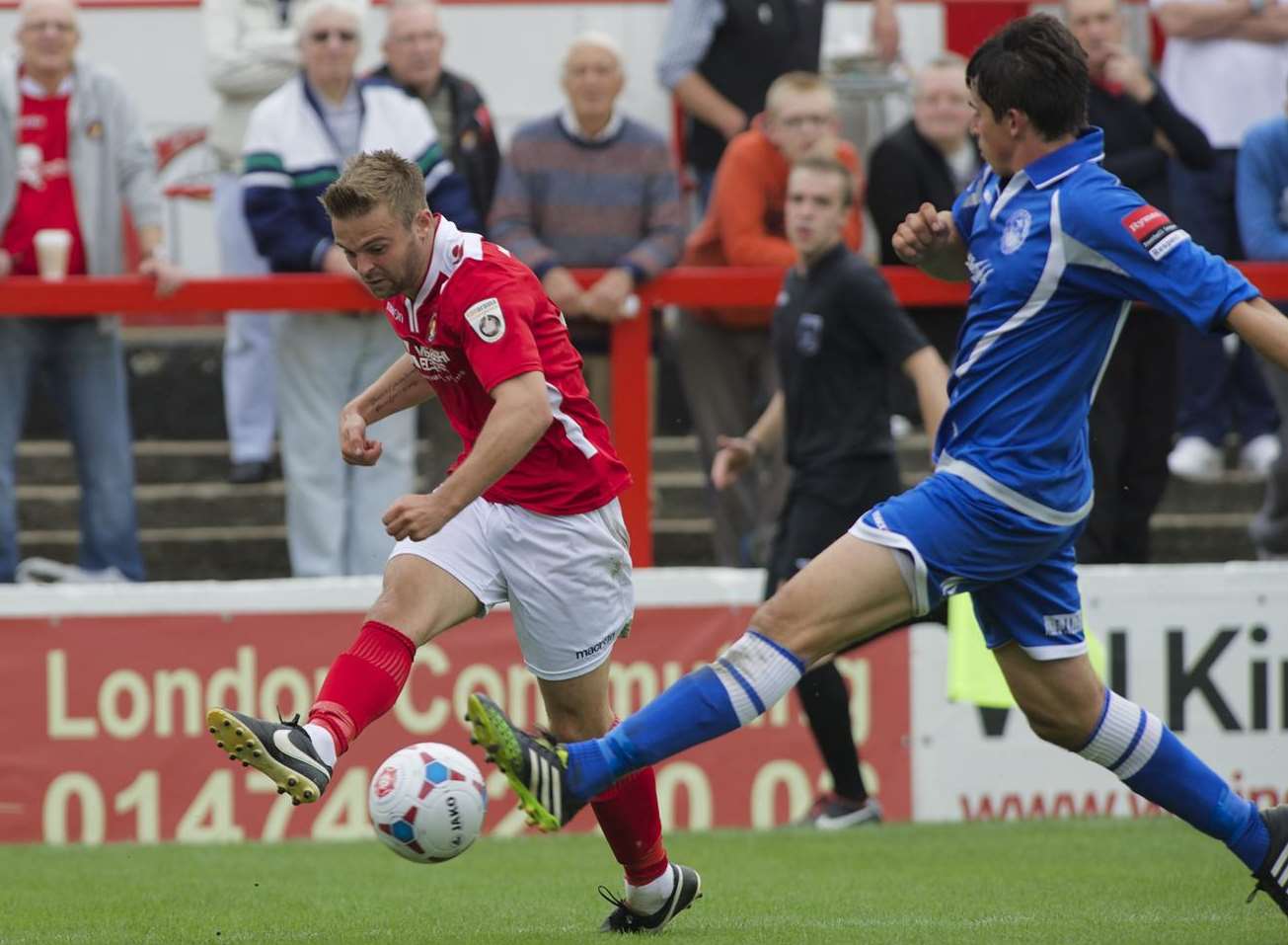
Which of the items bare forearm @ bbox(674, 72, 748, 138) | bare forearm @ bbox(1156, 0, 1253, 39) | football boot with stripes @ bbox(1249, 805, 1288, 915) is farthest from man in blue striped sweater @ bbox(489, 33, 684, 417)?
football boot with stripes @ bbox(1249, 805, 1288, 915)

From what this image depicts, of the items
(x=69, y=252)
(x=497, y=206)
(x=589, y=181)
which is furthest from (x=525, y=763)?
(x=69, y=252)

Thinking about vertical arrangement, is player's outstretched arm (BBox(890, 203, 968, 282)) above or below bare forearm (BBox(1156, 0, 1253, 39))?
below

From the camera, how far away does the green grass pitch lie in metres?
5.89

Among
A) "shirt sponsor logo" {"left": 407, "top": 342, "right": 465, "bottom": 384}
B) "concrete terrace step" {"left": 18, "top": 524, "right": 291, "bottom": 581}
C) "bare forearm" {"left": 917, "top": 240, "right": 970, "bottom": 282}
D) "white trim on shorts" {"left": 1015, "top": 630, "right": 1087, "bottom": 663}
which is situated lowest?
"concrete terrace step" {"left": 18, "top": 524, "right": 291, "bottom": 581}

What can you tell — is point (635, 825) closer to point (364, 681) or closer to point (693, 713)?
point (693, 713)

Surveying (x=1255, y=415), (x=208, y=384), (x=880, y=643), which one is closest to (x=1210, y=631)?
(x=880, y=643)

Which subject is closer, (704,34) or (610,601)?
(610,601)

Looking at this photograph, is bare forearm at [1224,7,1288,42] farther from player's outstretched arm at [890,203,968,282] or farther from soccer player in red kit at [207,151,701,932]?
soccer player in red kit at [207,151,701,932]

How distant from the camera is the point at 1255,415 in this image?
11.8 m

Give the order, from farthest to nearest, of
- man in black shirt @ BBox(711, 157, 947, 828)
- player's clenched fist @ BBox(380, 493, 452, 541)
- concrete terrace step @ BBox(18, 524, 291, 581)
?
1. concrete terrace step @ BBox(18, 524, 291, 581)
2. man in black shirt @ BBox(711, 157, 947, 828)
3. player's clenched fist @ BBox(380, 493, 452, 541)

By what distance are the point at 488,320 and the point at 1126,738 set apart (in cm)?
204

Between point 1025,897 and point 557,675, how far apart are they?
1883 mm

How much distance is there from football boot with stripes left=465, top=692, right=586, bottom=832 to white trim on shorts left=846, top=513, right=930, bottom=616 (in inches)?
40.9

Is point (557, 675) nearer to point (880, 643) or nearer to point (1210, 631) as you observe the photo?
point (880, 643)
